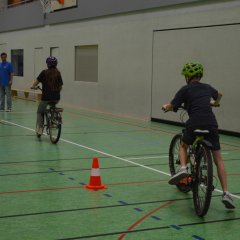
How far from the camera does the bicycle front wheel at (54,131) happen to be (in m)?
9.98

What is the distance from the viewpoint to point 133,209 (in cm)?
542

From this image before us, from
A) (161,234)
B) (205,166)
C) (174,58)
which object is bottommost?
(161,234)

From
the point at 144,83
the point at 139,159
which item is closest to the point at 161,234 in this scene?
the point at 139,159

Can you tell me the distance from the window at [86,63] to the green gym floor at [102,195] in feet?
23.9

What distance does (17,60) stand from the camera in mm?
25969

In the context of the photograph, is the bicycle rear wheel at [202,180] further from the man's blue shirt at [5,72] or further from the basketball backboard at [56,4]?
the basketball backboard at [56,4]

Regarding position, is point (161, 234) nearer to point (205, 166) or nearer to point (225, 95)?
point (205, 166)

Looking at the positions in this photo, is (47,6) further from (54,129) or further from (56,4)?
(54,129)

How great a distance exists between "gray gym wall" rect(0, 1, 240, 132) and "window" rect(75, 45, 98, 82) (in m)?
0.21

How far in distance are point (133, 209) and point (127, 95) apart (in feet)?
34.5

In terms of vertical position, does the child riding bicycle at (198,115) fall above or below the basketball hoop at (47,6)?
below

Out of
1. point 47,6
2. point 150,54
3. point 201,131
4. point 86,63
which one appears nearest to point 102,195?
point 201,131

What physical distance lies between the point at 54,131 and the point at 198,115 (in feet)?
17.6

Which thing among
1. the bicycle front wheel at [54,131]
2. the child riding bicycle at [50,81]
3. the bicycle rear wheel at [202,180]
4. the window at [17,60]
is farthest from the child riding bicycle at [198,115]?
the window at [17,60]
